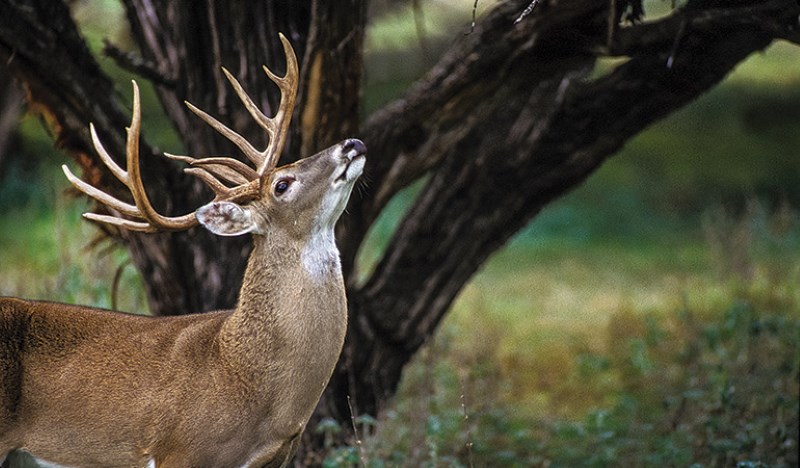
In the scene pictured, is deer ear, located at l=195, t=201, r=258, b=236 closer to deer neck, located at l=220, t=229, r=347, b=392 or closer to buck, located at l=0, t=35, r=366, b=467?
buck, located at l=0, t=35, r=366, b=467

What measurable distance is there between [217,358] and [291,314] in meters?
0.32

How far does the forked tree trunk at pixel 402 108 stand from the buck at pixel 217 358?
1.03m

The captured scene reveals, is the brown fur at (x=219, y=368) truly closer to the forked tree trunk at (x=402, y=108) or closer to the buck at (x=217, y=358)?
the buck at (x=217, y=358)

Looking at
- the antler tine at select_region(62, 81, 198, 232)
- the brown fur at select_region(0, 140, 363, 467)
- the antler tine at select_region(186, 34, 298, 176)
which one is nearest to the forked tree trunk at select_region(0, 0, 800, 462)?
the antler tine at select_region(186, 34, 298, 176)

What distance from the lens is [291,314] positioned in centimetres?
445

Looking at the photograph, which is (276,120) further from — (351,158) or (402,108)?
(402,108)

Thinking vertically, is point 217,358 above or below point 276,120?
below

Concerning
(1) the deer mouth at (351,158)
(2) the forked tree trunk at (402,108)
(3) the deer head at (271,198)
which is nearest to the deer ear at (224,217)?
(3) the deer head at (271,198)

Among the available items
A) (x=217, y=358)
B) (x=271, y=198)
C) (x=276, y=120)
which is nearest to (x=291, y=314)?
(x=217, y=358)

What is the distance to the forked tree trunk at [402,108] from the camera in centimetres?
533

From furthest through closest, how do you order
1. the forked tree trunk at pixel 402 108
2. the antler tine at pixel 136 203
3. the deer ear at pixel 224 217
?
the forked tree trunk at pixel 402 108 < the antler tine at pixel 136 203 < the deer ear at pixel 224 217

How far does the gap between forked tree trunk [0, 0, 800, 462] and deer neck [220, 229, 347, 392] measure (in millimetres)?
1154

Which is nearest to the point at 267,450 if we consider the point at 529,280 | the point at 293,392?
the point at 293,392

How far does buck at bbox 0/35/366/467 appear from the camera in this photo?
14.4 feet
